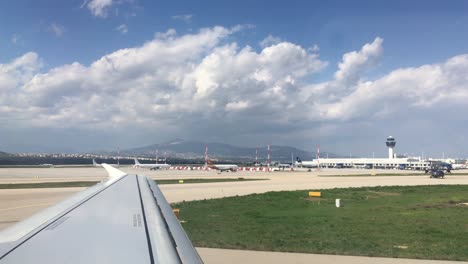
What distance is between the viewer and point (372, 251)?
40.4 feet

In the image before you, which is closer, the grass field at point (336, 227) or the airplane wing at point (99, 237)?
the airplane wing at point (99, 237)

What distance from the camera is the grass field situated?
12.8 metres

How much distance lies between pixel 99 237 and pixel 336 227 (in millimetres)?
14156

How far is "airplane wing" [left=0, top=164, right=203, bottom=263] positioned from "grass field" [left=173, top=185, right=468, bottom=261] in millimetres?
7346

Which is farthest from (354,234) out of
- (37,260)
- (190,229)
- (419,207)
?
(37,260)

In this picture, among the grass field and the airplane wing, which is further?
the grass field

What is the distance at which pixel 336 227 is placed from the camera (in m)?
17.0

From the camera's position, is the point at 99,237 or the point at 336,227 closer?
the point at 99,237

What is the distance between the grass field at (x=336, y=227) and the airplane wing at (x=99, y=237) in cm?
735

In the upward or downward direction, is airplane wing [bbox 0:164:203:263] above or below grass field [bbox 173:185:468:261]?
above

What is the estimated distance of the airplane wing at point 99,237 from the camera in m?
3.53

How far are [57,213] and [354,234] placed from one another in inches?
466

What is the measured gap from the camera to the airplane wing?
11.6 ft

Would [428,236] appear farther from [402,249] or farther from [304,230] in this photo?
[304,230]
